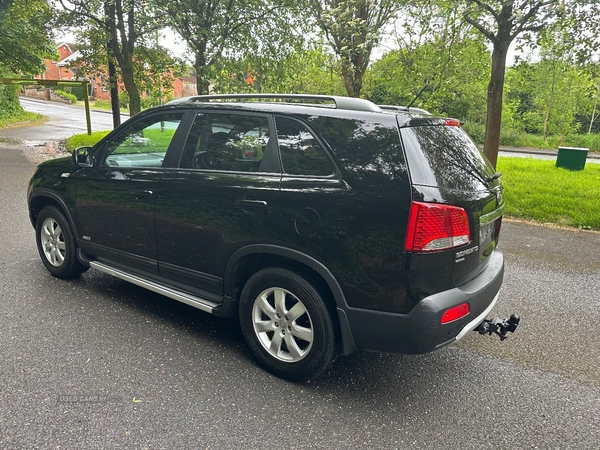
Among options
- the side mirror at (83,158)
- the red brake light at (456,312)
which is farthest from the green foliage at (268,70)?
the red brake light at (456,312)

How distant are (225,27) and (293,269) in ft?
35.5

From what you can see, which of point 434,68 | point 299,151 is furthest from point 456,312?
point 434,68

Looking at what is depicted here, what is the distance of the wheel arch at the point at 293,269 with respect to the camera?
107 inches

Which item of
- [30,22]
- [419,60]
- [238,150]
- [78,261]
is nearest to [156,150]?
[238,150]

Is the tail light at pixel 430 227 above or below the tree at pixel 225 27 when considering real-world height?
below

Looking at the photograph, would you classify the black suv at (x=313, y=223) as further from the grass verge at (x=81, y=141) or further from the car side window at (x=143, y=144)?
the grass verge at (x=81, y=141)

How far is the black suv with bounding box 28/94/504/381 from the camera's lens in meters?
2.54

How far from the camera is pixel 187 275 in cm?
345

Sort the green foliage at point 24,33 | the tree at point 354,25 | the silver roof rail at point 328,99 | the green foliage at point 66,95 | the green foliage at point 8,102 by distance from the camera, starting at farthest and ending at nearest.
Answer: the green foliage at point 66,95, the green foliage at point 8,102, the green foliage at point 24,33, the tree at point 354,25, the silver roof rail at point 328,99

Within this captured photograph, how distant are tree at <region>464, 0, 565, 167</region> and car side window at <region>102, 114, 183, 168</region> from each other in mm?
6240

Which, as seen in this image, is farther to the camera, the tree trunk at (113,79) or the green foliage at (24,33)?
the green foliage at (24,33)

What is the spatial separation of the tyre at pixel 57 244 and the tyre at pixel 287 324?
2.11 meters

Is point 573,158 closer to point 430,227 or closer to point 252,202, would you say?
point 430,227

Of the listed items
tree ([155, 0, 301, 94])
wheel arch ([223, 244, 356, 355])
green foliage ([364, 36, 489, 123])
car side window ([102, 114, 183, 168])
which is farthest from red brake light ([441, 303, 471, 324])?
tree ([155, 0, 301, 94])
